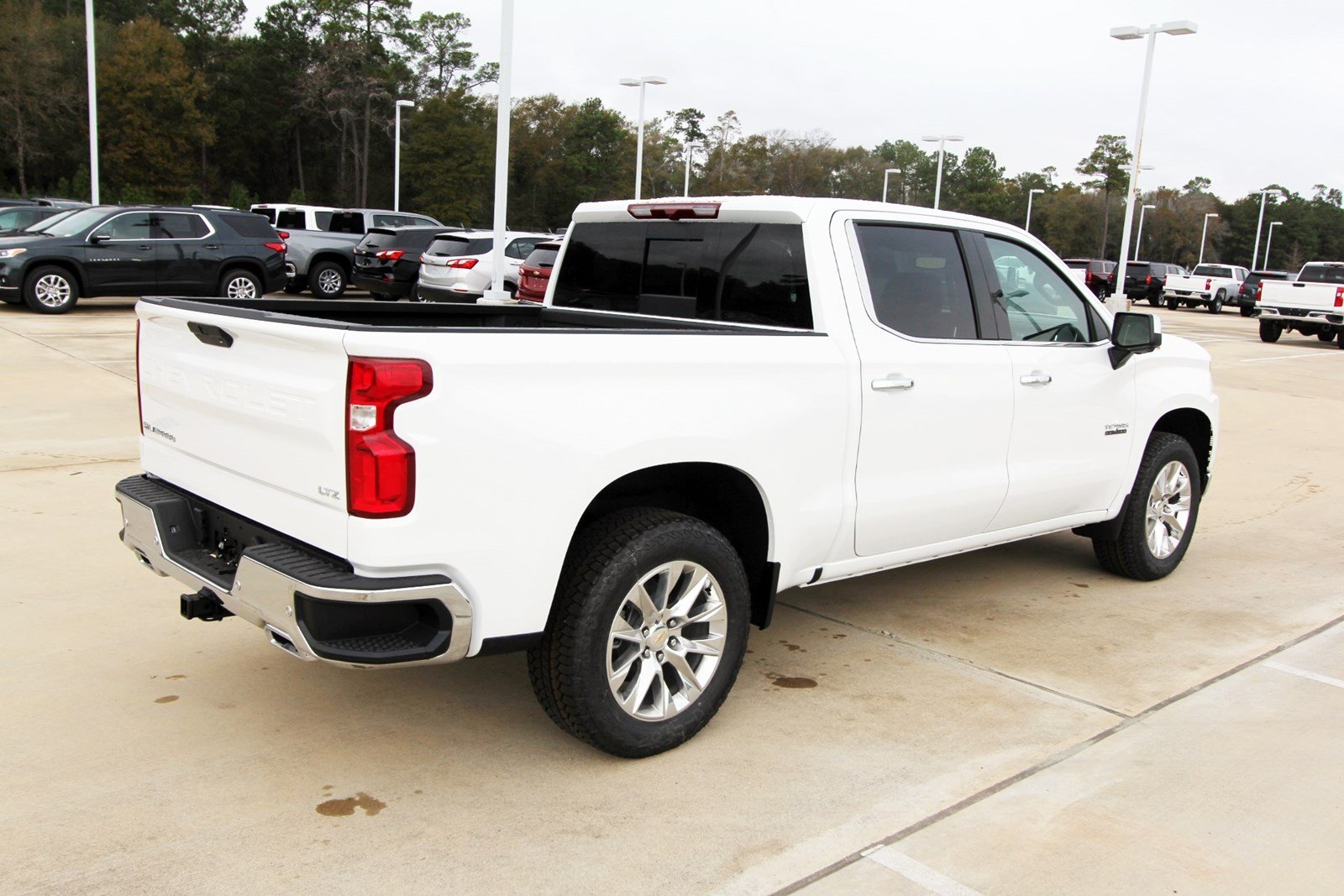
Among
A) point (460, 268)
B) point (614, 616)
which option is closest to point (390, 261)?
point (460, 268)

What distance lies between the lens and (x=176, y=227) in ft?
58.6

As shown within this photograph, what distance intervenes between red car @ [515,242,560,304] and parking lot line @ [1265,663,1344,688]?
10.6 m

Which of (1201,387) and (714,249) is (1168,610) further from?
(714,249)

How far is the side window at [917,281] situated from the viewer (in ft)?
14.8

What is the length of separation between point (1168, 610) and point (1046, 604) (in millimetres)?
591

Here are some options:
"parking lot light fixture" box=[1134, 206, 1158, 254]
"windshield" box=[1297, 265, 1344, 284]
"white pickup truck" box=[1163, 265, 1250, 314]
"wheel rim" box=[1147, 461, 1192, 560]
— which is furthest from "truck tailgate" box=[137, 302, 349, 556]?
"parking lot light fixture" box=[1134, 206, 1158, 254]

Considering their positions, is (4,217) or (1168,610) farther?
(4,217)

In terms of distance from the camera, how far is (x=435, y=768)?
12.1 ft

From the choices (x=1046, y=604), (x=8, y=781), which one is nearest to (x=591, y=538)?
(x=8, y=781)

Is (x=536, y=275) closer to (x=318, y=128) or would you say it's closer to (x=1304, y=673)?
(x=1304, y=673)

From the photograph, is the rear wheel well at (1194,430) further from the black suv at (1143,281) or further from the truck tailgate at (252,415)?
the black suv at (1143,281)

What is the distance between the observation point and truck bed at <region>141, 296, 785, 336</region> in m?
4.02

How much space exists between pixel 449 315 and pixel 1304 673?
4.02 meters

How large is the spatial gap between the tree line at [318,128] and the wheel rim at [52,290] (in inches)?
1325
